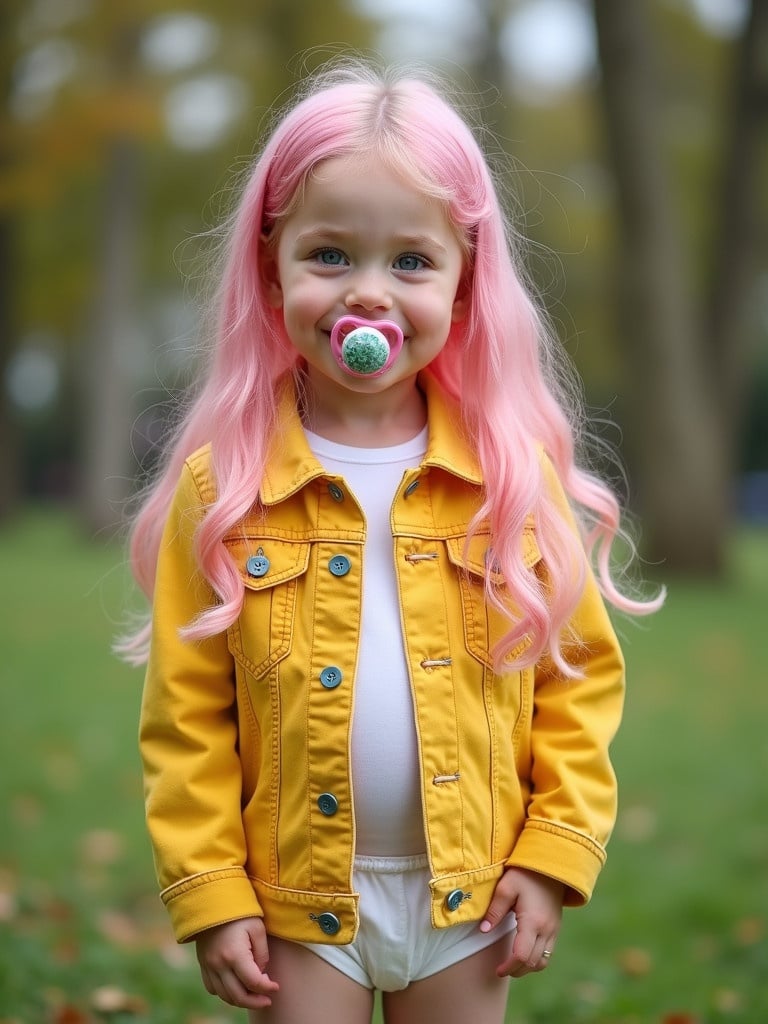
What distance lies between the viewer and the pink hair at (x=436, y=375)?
2.10 m

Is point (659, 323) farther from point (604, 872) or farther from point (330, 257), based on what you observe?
point (330, 257)

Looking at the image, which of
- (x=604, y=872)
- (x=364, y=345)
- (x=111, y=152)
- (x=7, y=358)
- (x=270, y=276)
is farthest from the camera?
(x=7, y=358)

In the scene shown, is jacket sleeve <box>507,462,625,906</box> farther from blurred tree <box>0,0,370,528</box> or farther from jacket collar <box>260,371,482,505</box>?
blurred tree <box>0,0,370,528</box>

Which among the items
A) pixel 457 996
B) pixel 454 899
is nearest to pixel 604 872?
pixel 457 996

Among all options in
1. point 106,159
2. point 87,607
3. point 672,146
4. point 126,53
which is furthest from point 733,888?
point 672,146

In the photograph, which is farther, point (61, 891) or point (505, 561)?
point (61, 891)

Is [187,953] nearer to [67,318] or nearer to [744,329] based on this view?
[744,329]

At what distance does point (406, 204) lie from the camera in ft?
6.77

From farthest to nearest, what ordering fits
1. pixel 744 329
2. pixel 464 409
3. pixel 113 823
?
pixel 744 329, pixel 113 823, pixel 464 409

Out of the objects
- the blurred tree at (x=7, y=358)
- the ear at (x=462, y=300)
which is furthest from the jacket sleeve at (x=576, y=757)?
the blurred tree at (x=7, y=358)

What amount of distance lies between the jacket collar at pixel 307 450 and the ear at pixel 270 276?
15 centimetres

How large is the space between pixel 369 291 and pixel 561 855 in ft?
3.18

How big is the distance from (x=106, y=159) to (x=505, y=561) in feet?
55.7

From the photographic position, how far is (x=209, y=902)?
2.06 m
